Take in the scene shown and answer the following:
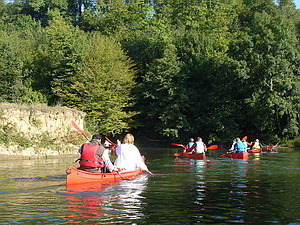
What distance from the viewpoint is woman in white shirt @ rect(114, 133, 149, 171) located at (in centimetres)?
1716

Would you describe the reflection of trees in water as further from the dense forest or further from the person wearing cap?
the dense forest

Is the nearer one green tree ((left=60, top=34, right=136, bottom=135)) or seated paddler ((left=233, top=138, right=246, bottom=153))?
seated paddler ((left=233, top=138, right=246, bottom=153))

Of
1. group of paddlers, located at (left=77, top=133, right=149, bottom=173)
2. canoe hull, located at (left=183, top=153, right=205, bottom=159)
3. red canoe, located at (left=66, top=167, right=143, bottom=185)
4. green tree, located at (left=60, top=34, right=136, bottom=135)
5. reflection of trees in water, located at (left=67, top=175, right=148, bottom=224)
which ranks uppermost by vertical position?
green tree, located at (left=60, top=34, right=136, bottom=135)

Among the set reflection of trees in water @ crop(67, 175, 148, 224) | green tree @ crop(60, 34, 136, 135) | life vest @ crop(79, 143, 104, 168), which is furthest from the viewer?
green tree @ crop(60, 34, 136, 135)

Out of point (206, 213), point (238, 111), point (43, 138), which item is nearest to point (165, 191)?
point (206, 213)

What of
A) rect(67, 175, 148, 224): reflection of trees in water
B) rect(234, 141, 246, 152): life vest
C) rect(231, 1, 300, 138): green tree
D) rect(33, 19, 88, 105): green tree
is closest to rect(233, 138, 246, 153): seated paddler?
rect(234, 141, 246, 152): life vest

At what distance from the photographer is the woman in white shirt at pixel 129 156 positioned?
17.2 m

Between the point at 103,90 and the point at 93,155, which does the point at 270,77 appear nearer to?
the point at 103,90

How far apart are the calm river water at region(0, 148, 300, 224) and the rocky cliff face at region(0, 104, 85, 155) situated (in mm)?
12996

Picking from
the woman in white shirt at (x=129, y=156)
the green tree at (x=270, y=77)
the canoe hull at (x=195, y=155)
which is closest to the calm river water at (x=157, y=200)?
the woman in white shirt at (x=129, y=156)

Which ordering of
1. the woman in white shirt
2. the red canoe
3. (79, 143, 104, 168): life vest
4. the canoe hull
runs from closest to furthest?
1. the red canoe
2. (79, 143, 104, 168): life vest
3. the woman in white shirt
4. the canoe hull

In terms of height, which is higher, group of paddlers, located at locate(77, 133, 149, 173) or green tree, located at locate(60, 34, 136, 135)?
green tree, located at locate(60, 34, 136, 135)

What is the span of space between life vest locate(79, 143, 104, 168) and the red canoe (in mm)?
366

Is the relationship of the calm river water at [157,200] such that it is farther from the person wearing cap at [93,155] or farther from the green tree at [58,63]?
the green tree at [58,63]
